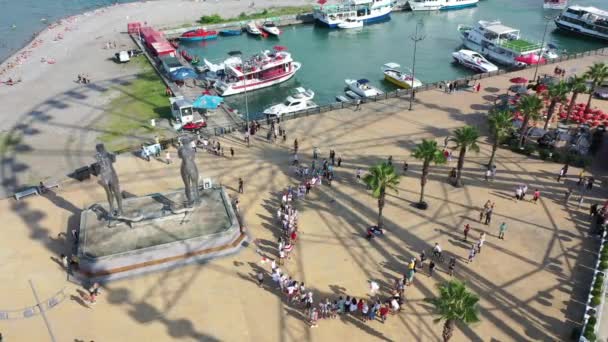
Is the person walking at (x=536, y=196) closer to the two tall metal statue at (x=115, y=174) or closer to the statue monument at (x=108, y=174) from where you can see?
the two tall metal statue at (x=115, y=174)

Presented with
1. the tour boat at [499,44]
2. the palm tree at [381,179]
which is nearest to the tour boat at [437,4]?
the tour boat at [499,44]

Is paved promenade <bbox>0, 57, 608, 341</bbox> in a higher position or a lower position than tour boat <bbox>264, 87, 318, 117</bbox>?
lower

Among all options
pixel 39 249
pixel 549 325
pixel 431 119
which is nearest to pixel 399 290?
pixel 549 325

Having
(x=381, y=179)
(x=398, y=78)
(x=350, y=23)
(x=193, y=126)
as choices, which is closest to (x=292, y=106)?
(x=193, y=126)

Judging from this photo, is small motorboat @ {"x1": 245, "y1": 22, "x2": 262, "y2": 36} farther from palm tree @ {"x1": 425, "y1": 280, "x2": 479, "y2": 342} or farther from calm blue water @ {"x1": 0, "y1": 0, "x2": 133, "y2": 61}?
palm tree @ {"x1": 425, "y1": 280, "x2": 479, "y2": 342}

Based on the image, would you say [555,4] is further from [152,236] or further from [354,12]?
[152,236]

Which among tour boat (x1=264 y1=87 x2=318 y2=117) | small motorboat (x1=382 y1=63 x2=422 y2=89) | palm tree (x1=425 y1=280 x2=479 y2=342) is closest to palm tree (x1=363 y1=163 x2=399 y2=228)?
palm tree (x1=425 y1=280 x2=479 y2=342)

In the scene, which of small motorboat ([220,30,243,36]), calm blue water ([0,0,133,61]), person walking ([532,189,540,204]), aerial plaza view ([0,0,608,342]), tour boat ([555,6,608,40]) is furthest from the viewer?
small motorboat ([220,30,243,36])
